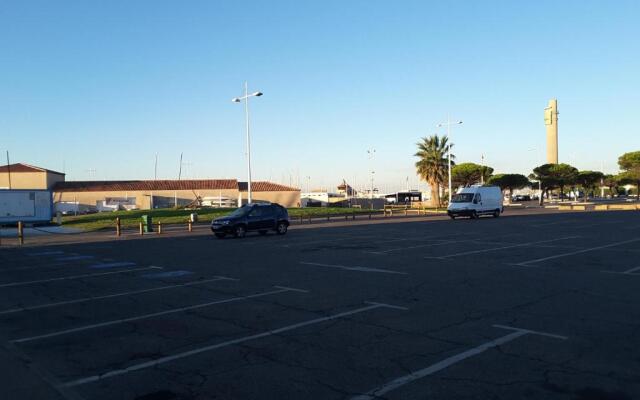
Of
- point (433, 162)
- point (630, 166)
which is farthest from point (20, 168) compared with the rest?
point (630, 166)

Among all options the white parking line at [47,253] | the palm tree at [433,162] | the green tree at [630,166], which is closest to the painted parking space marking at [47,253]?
the white parking line at [47,253]

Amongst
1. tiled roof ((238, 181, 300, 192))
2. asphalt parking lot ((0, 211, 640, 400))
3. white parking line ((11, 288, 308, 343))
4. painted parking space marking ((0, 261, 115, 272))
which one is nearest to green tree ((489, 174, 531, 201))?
tiled roof ((238, 181, 300, 192))

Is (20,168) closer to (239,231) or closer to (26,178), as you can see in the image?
(26,178)

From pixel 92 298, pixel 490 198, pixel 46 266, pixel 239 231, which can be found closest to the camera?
pixel 92 298

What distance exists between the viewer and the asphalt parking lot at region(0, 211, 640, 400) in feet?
18.4

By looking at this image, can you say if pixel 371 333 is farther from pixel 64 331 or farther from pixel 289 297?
pixel 64 331

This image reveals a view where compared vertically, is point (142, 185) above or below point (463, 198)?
above

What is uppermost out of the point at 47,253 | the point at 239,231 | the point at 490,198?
the point at 490,198

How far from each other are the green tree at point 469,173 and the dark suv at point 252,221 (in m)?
65.7

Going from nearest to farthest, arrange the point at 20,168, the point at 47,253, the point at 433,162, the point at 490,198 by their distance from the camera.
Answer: the point at 47,253 → the point at 490,198 → the point at 433,162 → the point at 20,168

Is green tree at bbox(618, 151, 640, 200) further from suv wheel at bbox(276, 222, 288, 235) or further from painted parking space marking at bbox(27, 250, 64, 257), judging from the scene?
painted parking space marking at bbox(27, 250, 64, 257)

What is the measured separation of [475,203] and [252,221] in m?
20.5

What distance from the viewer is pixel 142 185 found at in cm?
8850

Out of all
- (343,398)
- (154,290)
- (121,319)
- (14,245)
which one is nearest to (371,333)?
(343,398)
